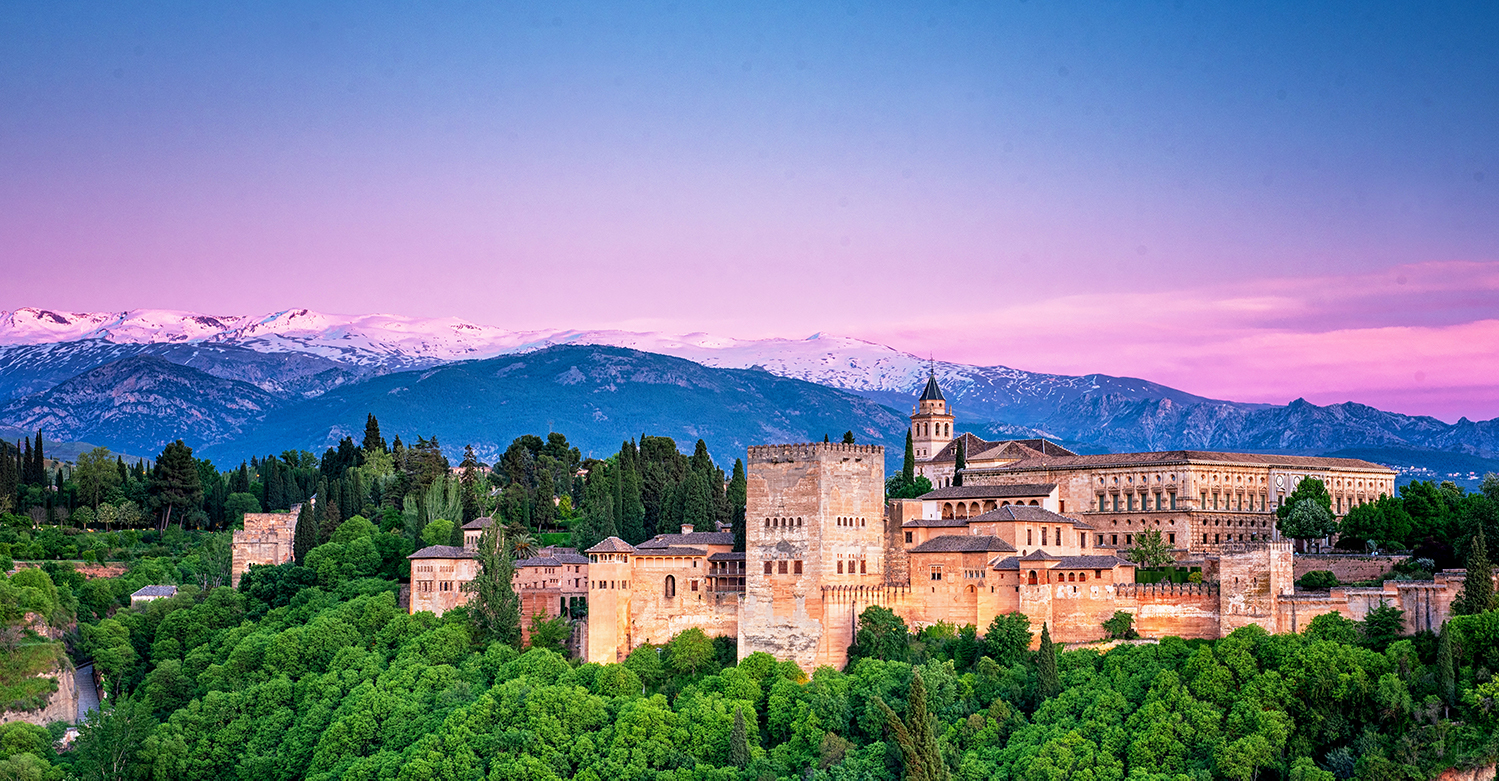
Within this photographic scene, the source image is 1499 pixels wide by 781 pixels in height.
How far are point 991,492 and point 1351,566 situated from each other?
621 inches

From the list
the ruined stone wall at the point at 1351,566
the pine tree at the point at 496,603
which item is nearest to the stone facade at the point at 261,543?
the pine tree at the point at 496,603

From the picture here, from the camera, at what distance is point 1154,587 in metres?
59.4

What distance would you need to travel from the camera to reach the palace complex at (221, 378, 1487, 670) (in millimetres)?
57844

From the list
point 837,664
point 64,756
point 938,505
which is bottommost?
point 64,756

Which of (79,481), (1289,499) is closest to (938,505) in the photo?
(1289,499)

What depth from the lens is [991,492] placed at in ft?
236

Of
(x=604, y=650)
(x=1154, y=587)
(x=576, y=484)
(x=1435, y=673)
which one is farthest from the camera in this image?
(x=576, y=484)

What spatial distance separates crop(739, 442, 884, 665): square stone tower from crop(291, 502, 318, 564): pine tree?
32925 millimetres

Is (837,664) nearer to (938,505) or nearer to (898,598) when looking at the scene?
(898,598)

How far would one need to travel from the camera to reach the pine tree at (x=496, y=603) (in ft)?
226

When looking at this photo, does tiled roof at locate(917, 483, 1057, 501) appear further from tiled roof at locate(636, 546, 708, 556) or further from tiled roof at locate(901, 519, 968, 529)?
tiled roof at locate(636, 546, 708, 556)

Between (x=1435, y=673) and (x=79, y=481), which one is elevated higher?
(x=79, y=481)

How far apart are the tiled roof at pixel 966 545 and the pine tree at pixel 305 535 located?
38668 millimetres

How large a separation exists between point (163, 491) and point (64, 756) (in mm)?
39412
